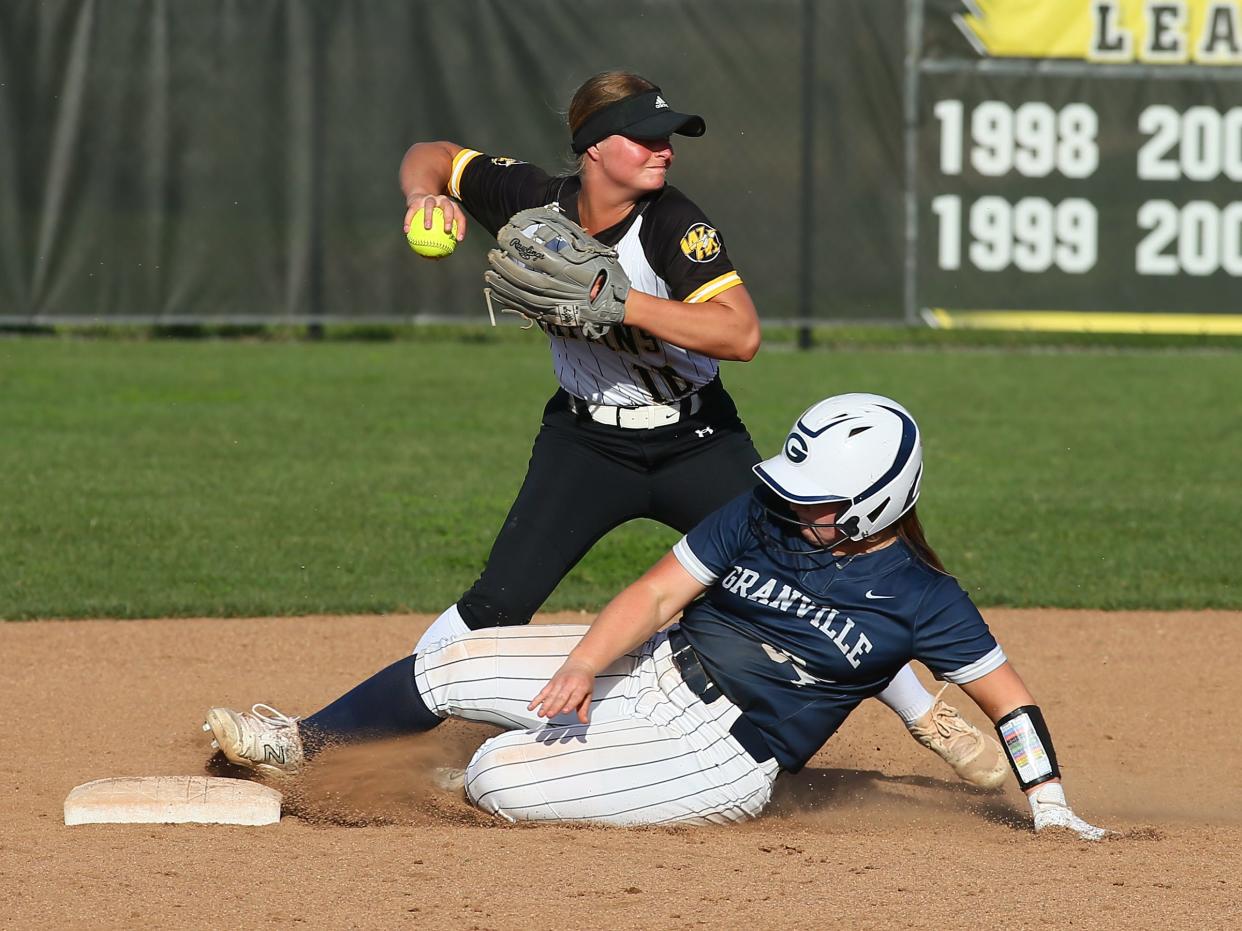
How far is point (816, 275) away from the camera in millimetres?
11992

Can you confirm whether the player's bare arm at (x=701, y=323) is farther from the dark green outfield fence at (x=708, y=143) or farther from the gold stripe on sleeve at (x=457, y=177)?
the dark green outfield fence at (x=708, y=143)

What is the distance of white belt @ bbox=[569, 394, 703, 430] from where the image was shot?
431 centimetres

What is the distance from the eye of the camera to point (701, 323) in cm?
393

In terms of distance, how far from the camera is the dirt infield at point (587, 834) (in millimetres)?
3230

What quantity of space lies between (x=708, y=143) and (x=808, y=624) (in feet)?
28.0

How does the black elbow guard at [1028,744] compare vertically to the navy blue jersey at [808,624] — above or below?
below

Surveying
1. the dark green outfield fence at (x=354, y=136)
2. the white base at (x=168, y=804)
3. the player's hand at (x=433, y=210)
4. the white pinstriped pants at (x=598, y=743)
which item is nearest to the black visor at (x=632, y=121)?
the player's hand at (x=433, y=210)

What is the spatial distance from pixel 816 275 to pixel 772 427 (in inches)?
110

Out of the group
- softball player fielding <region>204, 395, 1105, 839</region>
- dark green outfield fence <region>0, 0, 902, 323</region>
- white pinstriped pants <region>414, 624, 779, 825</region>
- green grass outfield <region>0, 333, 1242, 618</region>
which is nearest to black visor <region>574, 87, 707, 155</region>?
softball player fielding <region>204, 395, 1105, 839</region>

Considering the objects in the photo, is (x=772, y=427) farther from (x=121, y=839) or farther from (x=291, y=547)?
(x=121, y=839)

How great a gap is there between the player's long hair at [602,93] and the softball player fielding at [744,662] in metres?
1.01

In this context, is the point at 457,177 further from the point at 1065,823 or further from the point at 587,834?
the point at 1065,823

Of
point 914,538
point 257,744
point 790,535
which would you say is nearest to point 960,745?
point 914,538

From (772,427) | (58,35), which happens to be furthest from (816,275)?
(58,35)
